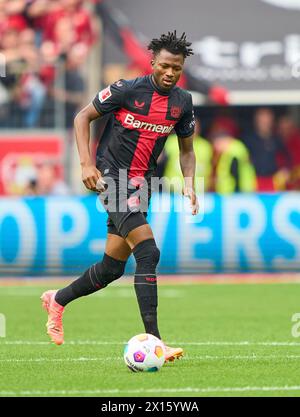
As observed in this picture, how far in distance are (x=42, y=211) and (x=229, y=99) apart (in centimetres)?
511

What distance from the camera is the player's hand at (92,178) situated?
7.90 m

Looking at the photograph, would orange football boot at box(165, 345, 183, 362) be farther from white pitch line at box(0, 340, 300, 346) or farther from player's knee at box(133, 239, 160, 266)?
white pitch line at box(0, 340, 300, 346)

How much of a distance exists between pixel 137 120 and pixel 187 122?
428 mm

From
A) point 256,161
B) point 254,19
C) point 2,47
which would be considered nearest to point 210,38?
point 254,19

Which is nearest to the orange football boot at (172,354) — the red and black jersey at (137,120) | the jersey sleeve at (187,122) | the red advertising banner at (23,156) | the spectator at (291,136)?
the red and black jersey at (137,120)

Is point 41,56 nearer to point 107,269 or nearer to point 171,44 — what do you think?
point 107,269

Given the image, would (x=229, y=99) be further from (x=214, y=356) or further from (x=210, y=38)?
(x=214, y=356)

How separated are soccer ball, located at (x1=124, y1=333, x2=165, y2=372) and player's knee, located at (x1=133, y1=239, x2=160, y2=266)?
2.03 feet

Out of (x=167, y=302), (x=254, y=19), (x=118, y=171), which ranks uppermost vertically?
(x=254, y=19)

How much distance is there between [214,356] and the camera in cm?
837

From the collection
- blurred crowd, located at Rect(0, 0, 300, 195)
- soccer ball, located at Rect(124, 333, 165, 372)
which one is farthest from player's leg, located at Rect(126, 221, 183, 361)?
blurred crowd, located at Rect(0, 0, 300, 195)

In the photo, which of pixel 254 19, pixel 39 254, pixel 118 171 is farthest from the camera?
Answer: pixel 254 19
